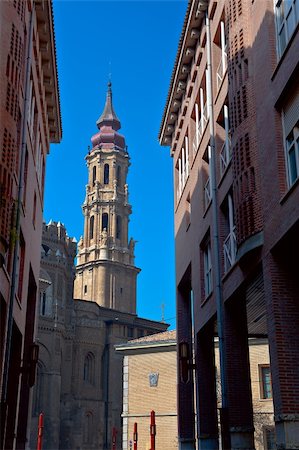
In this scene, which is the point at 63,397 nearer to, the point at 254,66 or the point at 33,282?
the point at 33,282

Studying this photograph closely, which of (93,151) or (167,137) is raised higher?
(93,151)

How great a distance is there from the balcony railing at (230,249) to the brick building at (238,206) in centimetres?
5

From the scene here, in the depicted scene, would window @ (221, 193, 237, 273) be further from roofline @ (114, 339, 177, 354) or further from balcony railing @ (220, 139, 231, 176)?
roofline @ (114, 339, 177, 354)

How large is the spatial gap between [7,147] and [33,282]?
33.0 feet

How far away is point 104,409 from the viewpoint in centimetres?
7606

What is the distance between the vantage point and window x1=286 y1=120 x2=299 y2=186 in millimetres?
14859

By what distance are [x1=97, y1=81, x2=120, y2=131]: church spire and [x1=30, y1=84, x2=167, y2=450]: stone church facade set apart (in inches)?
472

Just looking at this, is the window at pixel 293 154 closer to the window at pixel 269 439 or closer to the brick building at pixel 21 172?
the brick building at pixel 21 172

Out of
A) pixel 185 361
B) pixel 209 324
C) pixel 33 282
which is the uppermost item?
pixel 33 282

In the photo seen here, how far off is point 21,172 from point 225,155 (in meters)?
6.34

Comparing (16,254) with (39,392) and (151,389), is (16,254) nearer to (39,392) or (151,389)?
(151,389)

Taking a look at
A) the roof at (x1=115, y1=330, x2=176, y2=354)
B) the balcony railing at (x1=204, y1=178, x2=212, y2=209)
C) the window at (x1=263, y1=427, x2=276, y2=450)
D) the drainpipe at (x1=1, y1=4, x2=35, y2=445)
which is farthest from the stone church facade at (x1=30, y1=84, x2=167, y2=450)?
the drainpipe at (x1=1, y1=4, x2=35, y2=445)

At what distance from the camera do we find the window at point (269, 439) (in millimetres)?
34531

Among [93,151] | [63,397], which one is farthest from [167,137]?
[93,151]
